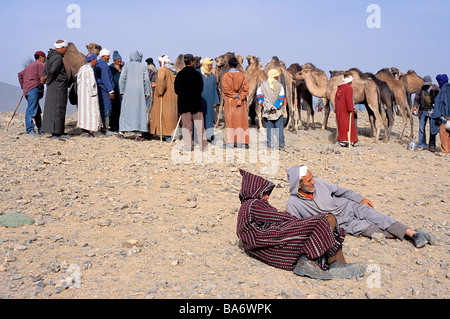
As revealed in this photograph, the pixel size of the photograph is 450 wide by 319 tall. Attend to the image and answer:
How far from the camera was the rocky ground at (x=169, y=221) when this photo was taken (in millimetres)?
3783

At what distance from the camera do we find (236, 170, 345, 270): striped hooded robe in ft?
12.8

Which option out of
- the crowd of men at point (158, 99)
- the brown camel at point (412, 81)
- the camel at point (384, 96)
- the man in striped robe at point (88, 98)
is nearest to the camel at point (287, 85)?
the camel at point (384, 96)

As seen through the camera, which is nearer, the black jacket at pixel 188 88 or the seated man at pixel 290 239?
the seated man at pixel 290 239

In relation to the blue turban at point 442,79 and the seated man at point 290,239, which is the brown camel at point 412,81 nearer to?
the blue turban at point 442,79

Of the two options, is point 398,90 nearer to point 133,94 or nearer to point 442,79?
point 442,79

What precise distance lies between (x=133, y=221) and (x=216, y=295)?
2.06 metres

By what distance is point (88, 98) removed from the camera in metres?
9.67

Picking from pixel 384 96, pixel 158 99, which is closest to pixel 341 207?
pixel 158 99

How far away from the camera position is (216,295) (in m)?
3.60

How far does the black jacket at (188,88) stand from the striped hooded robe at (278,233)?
4703 mm

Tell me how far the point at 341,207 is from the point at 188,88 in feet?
15.0

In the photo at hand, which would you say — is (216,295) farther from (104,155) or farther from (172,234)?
(104,155)

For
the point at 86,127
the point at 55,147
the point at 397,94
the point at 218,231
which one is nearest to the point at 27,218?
the point at 218,231

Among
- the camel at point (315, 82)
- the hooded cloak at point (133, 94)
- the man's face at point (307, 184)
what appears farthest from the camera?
the camel at point (315, 82)
